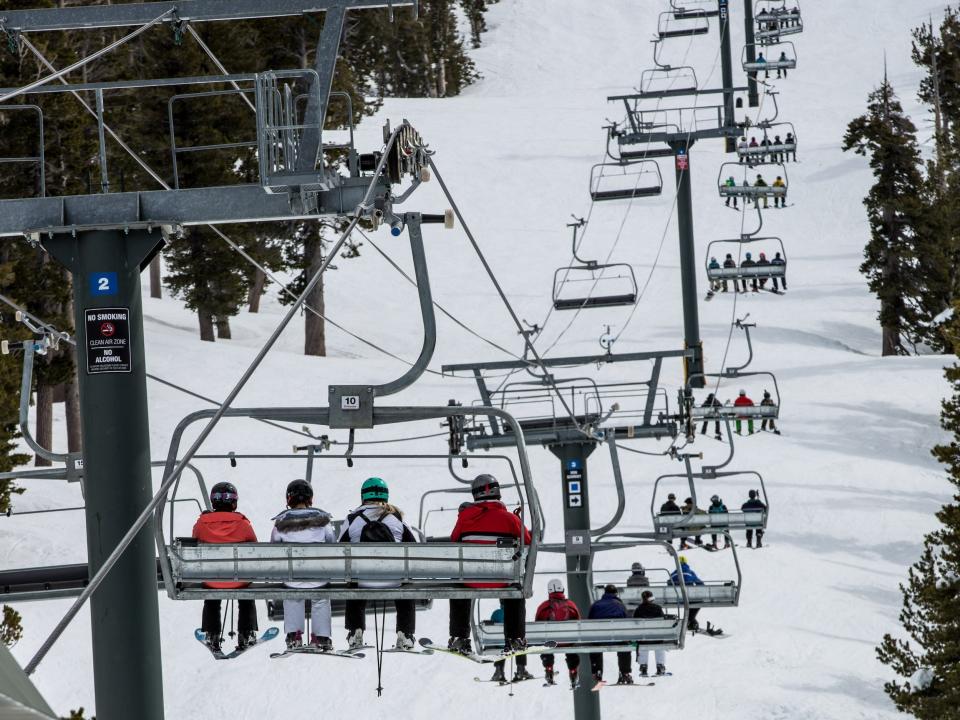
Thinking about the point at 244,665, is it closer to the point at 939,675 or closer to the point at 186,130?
the point at 939,675

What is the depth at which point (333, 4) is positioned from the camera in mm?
9398

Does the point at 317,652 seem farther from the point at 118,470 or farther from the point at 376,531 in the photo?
the point at 118,470

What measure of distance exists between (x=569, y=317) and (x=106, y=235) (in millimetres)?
44240

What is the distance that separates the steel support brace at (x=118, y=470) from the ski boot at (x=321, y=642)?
1.49 m

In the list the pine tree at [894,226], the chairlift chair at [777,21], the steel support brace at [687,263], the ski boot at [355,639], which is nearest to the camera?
the ski boot at [355,639]

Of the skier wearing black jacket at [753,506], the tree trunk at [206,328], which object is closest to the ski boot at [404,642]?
the skier wearing black jacket at [753,506]

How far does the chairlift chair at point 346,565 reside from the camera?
8719 millimetres

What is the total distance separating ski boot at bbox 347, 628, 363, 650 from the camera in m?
10.4

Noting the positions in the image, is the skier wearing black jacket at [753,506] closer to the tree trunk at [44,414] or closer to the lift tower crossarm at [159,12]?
the tree trunk at [44,414]

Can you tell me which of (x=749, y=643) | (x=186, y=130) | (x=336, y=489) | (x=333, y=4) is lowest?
(x=749, y=643)

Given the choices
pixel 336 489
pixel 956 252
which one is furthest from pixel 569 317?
pixel 336 489

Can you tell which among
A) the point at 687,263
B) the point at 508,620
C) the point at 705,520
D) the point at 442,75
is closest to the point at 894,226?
the point at 687,263

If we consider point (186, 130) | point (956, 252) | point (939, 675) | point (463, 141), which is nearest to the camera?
point (939, 675)

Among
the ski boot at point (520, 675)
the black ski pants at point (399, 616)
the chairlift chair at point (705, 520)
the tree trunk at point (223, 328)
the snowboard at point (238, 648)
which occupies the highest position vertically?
the tree trunk at point (223, 328)
